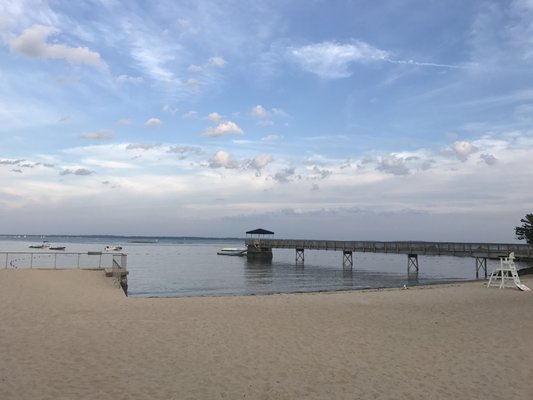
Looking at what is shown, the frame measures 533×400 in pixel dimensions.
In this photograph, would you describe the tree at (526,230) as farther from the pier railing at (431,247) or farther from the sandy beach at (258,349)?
the sandy beach at (258,349)

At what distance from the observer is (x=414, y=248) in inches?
1992

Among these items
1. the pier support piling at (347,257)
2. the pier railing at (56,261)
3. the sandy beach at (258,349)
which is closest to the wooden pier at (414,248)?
the pier support piling at (347,257)

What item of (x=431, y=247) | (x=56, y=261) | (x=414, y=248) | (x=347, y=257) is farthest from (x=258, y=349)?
(x=347, y=257)

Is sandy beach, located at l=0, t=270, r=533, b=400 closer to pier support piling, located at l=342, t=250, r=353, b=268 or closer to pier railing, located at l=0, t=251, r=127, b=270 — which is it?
pier railing, located at l=0, t=251, r=127, b=270

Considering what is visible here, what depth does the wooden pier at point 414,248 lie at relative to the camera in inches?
1713

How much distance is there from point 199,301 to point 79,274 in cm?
985

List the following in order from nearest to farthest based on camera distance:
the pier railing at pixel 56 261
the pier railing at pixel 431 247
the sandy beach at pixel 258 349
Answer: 1. the sandy beach at pixel 258 349
2. the pier railing at pixel 56 261
3. the pier railing at pixel 431 247

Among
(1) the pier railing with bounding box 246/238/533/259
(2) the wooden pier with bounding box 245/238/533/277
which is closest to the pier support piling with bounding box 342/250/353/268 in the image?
(2) the wooden pier with bounding box 245/238/533/277

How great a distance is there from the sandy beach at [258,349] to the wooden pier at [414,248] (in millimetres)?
29527

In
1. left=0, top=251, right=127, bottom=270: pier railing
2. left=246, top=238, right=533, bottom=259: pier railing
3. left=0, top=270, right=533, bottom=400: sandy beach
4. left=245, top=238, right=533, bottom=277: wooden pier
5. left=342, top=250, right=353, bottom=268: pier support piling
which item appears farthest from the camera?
left=342, top=250, right=353, bottom=268: pier support piling

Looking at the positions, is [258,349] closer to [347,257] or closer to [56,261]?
[56,261]

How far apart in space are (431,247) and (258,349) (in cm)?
4348

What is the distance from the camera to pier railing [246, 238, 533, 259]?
43.0 metres

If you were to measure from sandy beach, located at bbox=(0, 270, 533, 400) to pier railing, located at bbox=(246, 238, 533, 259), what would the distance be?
29273mm
